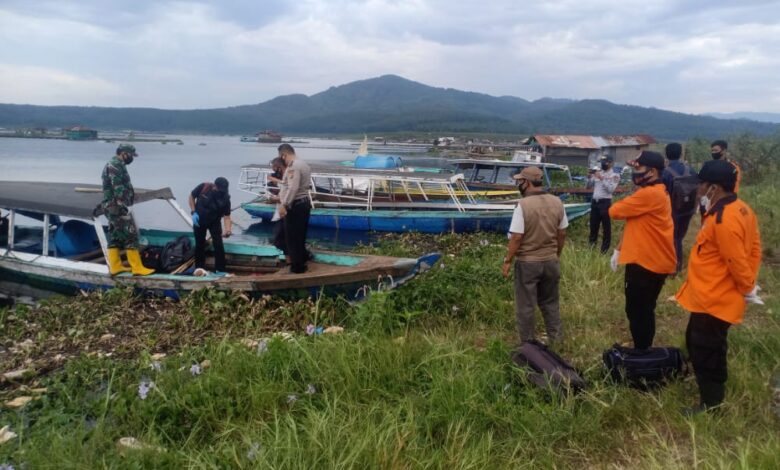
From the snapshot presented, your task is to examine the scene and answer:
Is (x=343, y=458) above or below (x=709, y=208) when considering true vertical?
below

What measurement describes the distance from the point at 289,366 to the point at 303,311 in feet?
7.19

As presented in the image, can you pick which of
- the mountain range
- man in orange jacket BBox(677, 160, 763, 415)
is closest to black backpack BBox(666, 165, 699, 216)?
man in orange jacket BBox(677, 160, 763, 415)

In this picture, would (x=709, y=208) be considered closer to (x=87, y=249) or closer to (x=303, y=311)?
(x=303, y=311)

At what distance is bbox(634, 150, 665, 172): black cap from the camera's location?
172 inches

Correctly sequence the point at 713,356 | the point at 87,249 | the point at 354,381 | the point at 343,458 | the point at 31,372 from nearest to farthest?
the point at 343,458 → the point at 713,356 → the point at 354,381 → the point at 31,372 → the point at 87,249

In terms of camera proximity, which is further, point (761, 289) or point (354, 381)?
point (761, 289)

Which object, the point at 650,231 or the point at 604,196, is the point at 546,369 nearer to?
the point at 650,231

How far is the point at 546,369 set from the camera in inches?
158

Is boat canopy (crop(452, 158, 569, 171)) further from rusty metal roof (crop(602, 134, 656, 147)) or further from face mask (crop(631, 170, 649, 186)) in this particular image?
rusty metal roof (crop(602, 134, 656, 147))

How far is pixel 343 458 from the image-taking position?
3.20m

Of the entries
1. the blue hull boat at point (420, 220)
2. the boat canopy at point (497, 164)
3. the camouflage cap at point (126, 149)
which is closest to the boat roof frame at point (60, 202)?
the camouflage cap at point (126, 149)

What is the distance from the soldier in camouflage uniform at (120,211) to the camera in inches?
279

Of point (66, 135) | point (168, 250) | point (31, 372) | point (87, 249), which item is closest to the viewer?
point (31, 372)

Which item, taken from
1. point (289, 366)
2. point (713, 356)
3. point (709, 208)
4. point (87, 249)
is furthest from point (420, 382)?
point (87, 249)
